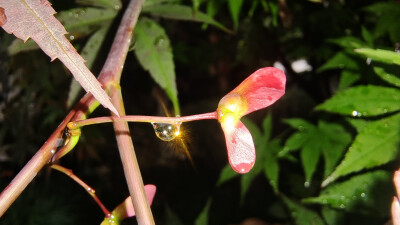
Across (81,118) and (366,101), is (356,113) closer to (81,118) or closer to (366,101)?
(366,101)

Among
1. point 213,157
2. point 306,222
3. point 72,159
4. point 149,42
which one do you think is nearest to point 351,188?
point 306,222

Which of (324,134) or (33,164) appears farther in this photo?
(324,134)

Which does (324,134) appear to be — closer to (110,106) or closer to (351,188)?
(351,188)

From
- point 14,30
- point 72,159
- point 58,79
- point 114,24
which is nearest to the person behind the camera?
point 14,30

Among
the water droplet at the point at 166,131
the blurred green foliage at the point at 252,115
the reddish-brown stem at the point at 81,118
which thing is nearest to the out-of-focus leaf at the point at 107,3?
Answer: the blurred green foliage at the point at 252,115

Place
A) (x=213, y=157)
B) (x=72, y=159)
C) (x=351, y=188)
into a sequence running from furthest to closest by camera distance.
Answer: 1. (x=213, y=157)
2. (x=72, y=159)
3. (x=351, y=188)

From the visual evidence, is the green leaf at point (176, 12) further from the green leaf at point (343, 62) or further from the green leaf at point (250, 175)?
the green leaf at point (250, 175)

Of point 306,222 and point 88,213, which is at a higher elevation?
point 306,222
